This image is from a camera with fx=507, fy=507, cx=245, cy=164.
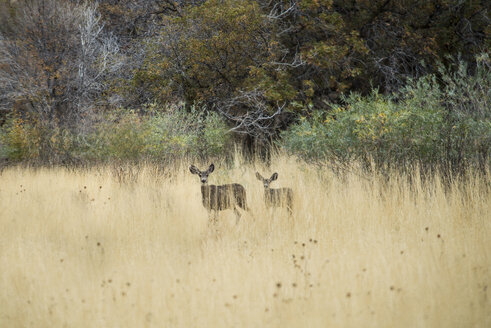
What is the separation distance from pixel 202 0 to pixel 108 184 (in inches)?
410

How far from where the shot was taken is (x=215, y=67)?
50.2 ft

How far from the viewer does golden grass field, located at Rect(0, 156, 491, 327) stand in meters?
3.78

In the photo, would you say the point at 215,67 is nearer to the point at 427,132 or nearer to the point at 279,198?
the point at 427,132

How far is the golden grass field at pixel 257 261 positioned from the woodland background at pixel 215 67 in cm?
465

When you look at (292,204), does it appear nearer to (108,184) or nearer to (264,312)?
(264,312)

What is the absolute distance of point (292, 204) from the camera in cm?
661

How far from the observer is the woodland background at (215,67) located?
14.5 meters

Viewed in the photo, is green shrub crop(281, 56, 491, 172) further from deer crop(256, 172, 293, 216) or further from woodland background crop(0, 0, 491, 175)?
deer crop(256, 172, 293, 216)

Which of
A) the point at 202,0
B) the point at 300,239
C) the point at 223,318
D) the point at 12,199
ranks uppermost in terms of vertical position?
the point at 202,0

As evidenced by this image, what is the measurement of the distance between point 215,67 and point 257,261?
1127 cm

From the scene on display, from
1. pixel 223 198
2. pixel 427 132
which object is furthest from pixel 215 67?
pixel 223 198

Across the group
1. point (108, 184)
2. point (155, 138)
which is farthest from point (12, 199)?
point (155, 138)

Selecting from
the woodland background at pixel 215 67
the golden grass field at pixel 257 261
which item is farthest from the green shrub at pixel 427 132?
the woodland background at pixel 215 67

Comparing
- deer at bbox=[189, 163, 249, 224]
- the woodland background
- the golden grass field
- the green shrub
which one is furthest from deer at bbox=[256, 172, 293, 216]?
the woodland background
